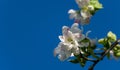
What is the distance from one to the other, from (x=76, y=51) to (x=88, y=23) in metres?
0.19

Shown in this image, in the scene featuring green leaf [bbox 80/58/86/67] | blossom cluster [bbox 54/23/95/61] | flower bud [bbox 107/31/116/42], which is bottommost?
green leaf [bbox 80/58/86/67]

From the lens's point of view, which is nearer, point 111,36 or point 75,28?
point 75,28

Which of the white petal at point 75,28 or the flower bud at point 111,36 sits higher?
the flower bud at point 111,36

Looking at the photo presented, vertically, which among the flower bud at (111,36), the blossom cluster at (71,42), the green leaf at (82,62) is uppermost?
the flower bud at (111,36)

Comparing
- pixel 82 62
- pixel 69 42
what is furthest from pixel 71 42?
pixel 82 62

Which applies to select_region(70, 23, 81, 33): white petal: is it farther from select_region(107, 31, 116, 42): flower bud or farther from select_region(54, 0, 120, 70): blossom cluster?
select_region(107, 31, 116, 42): flower bud

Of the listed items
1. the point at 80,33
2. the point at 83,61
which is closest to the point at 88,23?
the point at 80,33

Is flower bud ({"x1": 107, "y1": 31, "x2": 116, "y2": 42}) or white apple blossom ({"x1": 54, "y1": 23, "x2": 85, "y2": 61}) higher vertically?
flower bud ({"x1": 107, "y1": 31, "x2": 116, "y2": 42})

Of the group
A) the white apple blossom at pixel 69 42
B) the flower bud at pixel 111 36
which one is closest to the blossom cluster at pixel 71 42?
the white apple blossom at pixel 69 42

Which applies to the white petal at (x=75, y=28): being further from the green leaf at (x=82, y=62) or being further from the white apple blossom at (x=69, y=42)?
the green leaf at (x=82, y=62)

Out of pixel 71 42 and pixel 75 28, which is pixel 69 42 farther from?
pixel 75 28

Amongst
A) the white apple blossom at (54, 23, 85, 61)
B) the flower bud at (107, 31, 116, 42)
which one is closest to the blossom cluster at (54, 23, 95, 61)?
the white apple blossom at (54, 23, 85, 61)

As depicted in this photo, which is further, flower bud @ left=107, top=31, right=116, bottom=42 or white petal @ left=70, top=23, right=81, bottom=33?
flower bud @ left=107, top=31, right=116, bottom=42

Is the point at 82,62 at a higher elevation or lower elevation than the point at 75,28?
lower
